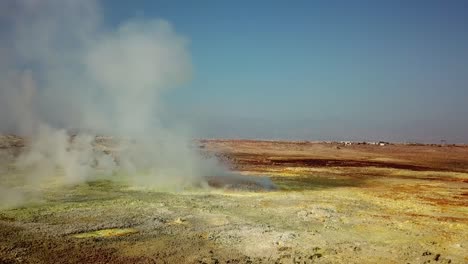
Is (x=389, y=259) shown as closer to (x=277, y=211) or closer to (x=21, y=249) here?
(x=277, y=211)

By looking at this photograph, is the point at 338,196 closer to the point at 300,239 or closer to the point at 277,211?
the point at 277,211

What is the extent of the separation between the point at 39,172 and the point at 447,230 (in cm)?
1988

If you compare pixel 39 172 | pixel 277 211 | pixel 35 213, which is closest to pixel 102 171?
pixel 39 172

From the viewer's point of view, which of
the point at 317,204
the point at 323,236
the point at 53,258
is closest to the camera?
the point at 53,258

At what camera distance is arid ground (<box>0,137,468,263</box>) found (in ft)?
32.0

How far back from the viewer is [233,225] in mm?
12328

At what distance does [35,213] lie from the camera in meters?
13.1

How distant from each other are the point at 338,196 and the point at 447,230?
574 centimetres

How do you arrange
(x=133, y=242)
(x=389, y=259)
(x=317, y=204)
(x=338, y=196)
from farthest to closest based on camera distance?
(x=338, y=196) < (x=317, y=204) < (x=133, y=242) < (x=389, y=259)

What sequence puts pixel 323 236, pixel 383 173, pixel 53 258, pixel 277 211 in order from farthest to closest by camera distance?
pixel 383 173, pixel 277 211, pixel 323 236, pixel 53 258

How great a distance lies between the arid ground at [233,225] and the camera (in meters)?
9.75

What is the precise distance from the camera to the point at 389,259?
9758 mm

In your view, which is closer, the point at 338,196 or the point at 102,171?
the point at 338,196

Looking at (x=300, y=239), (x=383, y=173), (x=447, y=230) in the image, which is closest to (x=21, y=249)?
(x=300, y=239)
